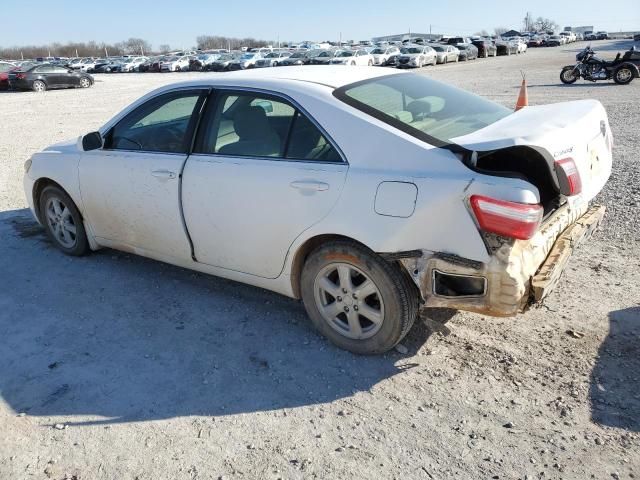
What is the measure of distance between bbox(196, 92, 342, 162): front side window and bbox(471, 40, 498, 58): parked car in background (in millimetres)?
49526

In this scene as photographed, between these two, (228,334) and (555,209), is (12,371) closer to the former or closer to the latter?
(228,334)

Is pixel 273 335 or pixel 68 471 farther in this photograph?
pixel 273 335

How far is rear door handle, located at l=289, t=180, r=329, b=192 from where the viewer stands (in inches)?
123

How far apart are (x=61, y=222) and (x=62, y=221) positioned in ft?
0.08

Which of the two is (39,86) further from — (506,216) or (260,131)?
(506,216)

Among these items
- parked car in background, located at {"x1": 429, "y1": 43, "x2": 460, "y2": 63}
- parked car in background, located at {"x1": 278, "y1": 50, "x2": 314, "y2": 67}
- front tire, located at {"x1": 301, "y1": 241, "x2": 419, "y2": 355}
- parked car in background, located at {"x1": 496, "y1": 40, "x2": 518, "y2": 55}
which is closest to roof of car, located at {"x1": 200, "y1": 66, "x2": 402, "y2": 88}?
front tire, located at {"x1": 301, "y1": 241, "x2": 419, "y2": 355}

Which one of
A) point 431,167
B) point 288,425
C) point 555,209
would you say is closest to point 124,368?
point 288,425

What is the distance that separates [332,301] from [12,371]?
2012 mm

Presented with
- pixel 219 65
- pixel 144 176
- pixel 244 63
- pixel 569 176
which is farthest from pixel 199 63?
pixel 569 176

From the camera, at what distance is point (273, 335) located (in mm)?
3594

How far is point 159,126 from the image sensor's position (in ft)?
13.5

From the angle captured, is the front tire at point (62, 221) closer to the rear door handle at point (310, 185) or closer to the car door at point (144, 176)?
the car door at point (144, 176)

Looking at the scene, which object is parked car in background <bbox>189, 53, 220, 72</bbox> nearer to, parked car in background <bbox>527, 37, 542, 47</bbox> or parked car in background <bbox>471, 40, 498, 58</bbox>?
parked car in background <bbox>471, 40, 498, 58</bbox>

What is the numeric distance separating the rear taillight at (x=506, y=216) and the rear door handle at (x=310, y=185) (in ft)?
2.82
